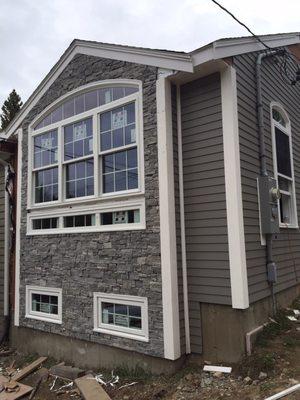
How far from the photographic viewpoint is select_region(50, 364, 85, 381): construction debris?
607 cm

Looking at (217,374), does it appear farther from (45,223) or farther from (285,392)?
(45,223)

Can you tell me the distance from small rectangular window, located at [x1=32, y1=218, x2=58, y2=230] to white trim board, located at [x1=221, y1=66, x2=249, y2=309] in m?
3.60

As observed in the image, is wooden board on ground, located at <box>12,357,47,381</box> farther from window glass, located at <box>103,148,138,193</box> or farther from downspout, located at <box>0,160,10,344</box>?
window glass, located at <box>103,148,138,193</box>

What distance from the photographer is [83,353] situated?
6.61 meters

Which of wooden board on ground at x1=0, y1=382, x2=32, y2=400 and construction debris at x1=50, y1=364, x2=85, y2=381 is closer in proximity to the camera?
wooden board on ground at x1=0, y1=382, x2=32, y2=400

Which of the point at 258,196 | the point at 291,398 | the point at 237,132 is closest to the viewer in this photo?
the point at 291,398

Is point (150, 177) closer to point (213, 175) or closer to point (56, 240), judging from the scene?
point (213, 175)

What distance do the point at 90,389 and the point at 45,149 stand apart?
182 inches

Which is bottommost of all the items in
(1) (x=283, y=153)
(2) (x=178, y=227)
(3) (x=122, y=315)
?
(3) (x=122, y=315)

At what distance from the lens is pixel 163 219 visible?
223 inches

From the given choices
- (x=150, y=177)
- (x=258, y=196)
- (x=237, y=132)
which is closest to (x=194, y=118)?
(x=237, y=132)

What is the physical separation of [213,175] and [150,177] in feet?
3.15

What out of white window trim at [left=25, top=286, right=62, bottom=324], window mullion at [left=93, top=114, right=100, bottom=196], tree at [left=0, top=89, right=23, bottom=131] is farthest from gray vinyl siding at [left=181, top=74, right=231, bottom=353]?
tree at [left=0, top=89, right=23, bottom=131]

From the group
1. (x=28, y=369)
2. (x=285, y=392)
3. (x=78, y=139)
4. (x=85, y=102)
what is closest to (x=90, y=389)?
(x=28, y=369)
